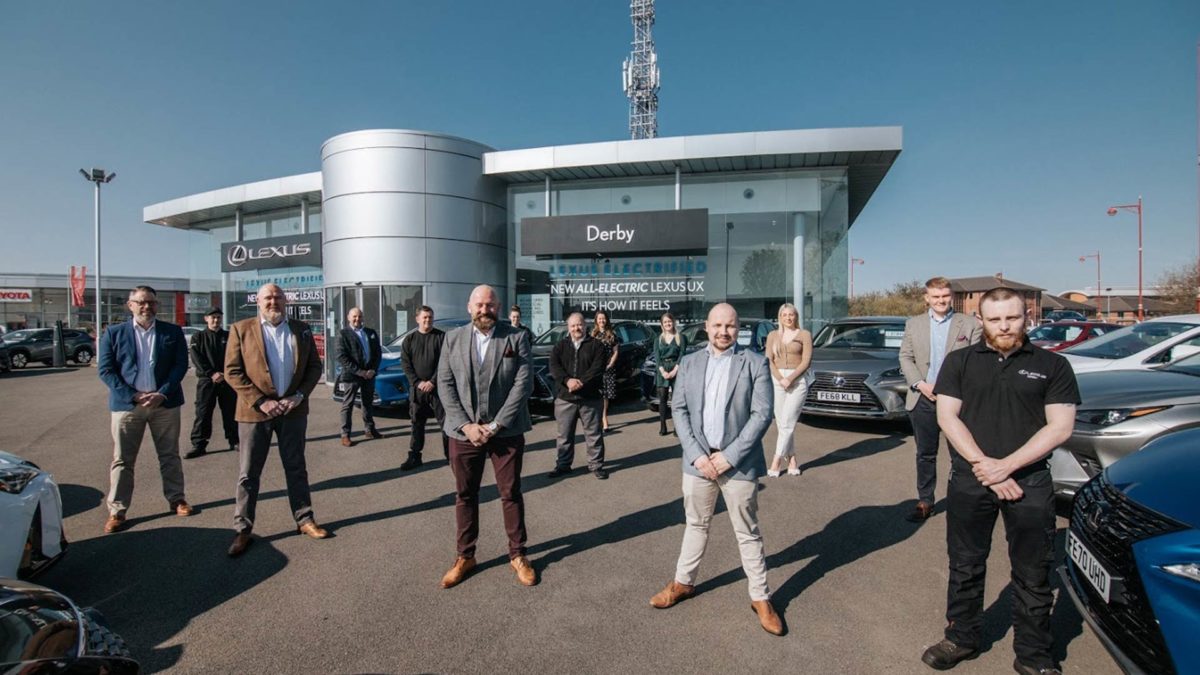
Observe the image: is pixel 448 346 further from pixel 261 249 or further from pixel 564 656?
pixel 261 249

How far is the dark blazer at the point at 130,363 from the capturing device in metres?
4.48

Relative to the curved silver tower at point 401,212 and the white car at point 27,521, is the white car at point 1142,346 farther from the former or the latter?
the curved silver tower at point 401,212

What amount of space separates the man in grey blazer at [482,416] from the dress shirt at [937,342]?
3331mm

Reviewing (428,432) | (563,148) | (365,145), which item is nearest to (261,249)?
(365,145)

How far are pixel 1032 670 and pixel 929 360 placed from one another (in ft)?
8.75

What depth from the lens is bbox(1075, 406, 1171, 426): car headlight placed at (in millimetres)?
4062

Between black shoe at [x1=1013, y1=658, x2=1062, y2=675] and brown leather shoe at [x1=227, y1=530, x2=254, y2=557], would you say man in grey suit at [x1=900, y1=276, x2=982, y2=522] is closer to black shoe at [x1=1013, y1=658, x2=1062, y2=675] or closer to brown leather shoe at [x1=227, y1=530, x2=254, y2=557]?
black shoe at [x1=1013, y1=658, x2=1062, y2=675]

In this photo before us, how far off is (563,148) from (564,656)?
44.2 ft

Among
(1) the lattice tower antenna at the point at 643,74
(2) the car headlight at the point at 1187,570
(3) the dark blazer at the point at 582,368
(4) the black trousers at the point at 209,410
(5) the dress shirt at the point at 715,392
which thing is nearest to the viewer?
(2) the car headlight at the point at 1187,570

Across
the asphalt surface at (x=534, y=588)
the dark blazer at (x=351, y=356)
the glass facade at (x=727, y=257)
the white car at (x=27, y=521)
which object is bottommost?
the asphalt surface at (x=534, y=588)

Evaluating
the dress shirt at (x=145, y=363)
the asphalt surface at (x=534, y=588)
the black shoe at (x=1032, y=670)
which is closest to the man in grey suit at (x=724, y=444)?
the asphalt surface at (x=534, y=588)

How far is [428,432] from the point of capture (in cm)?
813

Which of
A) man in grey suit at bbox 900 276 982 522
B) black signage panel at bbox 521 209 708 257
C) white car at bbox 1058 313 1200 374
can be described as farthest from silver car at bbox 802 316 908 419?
black signage panel at bbox 521 209 708 257

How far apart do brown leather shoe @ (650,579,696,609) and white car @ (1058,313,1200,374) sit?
6165 mm
